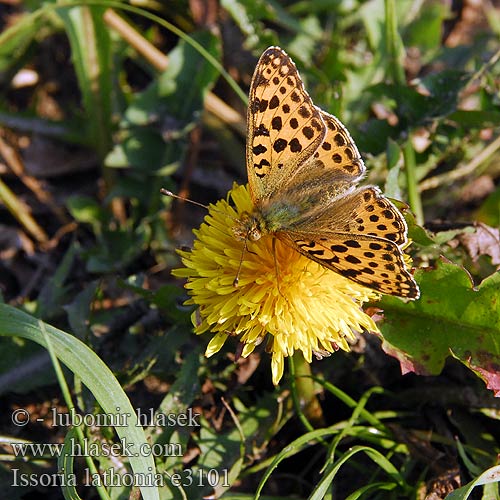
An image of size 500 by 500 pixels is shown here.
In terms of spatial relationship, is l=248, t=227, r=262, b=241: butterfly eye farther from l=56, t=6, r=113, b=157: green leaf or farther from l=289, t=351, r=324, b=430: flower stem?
l=56, t=6, r=113, b=157: green leaf

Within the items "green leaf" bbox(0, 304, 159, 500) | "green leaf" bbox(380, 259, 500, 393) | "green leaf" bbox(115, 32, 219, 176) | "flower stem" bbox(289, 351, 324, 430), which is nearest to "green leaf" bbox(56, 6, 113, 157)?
"green leaf" bbox(115, 32, 219, 176)

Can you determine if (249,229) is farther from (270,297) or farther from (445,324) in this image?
(445,324)

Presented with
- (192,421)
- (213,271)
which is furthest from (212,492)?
(213,271)

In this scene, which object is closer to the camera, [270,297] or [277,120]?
[270,297]

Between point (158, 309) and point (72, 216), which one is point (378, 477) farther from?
point (72, 216)

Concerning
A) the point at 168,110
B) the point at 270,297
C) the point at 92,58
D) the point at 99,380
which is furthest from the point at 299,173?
the point at 92,58

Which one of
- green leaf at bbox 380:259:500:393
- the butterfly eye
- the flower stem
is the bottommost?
the flower stem
